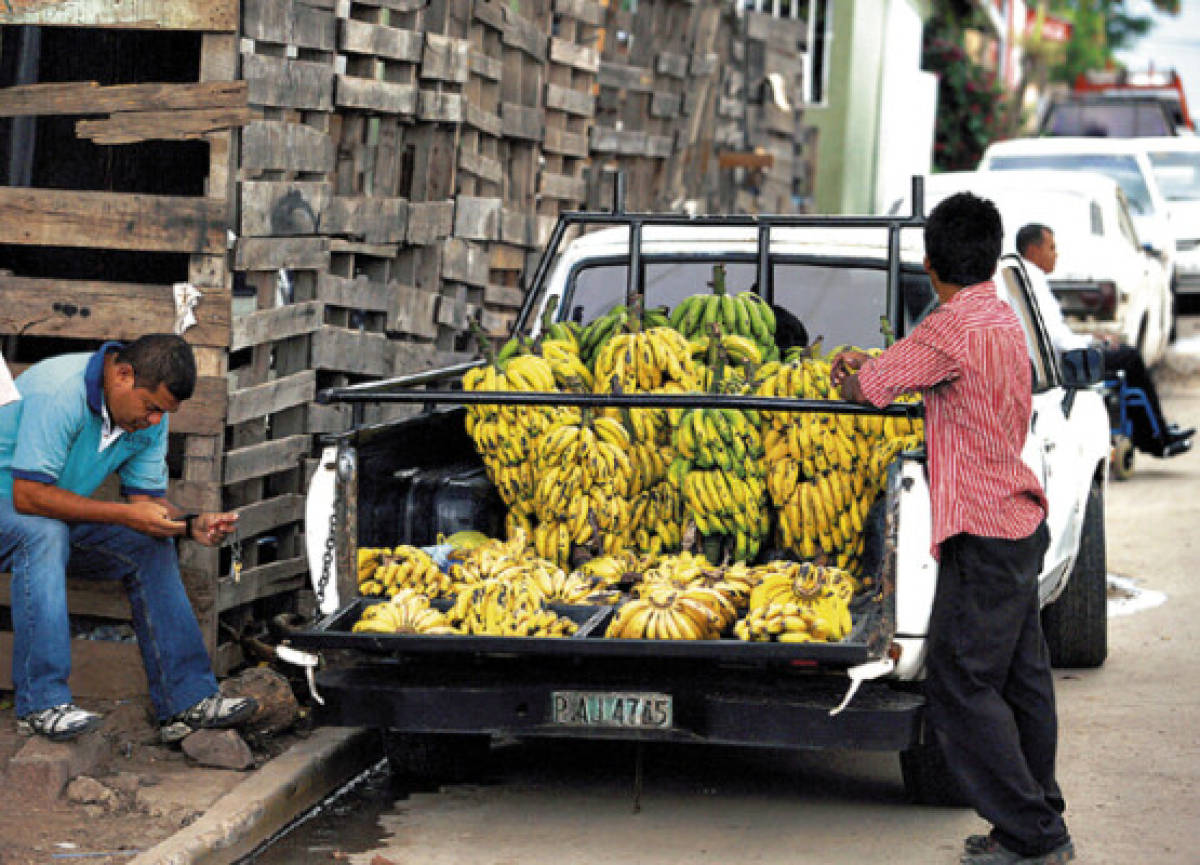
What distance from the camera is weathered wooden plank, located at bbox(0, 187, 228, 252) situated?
22.7 ft

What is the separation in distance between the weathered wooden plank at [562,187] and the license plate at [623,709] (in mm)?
6079

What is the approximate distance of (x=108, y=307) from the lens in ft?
22.9

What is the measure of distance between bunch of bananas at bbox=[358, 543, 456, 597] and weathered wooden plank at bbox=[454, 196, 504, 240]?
138 inches

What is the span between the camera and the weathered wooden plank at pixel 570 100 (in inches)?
444

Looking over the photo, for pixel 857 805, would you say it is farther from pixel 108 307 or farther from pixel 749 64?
pixel 749 64

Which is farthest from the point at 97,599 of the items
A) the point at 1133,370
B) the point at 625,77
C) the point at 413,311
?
the point at 1133,370

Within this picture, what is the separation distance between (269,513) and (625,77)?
646 centimetres

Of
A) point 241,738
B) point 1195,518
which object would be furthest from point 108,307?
point 1195,518

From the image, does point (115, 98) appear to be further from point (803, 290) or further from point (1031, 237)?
point (1031, 237)

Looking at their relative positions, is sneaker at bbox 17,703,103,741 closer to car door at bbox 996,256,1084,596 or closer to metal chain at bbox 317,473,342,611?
metal chain at bbox 317,473,342,611

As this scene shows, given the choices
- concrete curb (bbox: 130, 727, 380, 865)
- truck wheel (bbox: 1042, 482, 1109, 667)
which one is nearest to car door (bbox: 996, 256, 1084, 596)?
truck wheel (bbox: 1042, 482, 1109, 667)

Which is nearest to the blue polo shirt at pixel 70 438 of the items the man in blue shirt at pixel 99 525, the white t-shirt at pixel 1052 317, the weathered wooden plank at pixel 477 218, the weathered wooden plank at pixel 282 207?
the man in blue shirt at pixel 99 525

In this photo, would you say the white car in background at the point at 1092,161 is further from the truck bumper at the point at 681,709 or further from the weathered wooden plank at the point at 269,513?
the truck bumper at the point at 681,709

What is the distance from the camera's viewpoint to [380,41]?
322 inches
